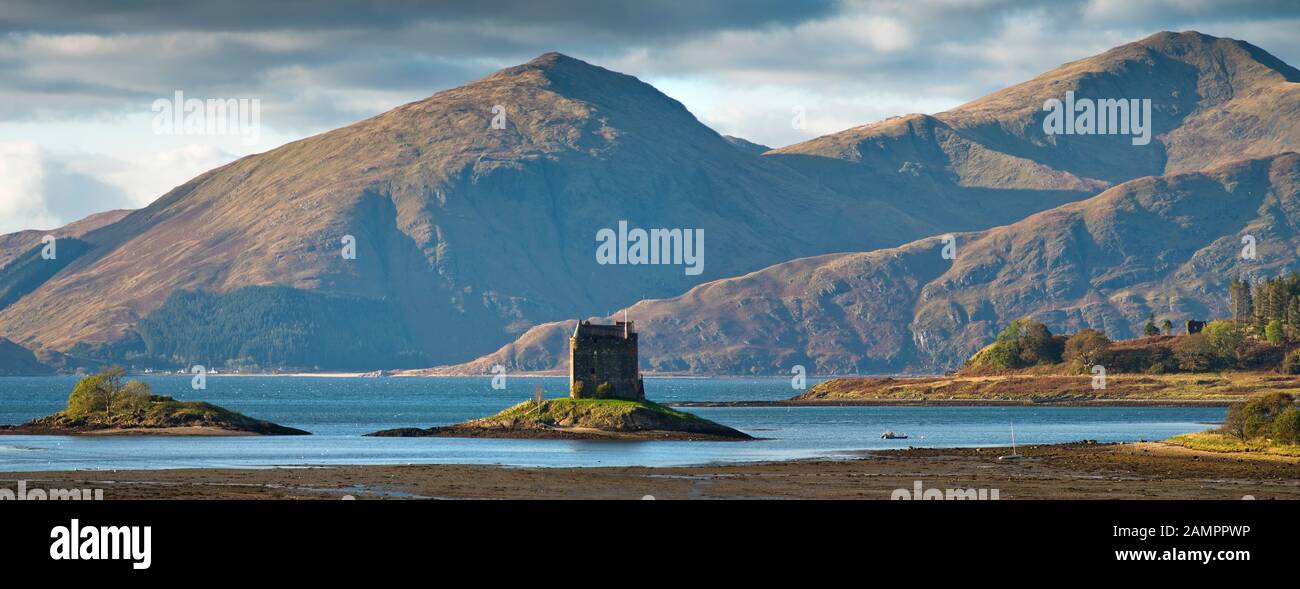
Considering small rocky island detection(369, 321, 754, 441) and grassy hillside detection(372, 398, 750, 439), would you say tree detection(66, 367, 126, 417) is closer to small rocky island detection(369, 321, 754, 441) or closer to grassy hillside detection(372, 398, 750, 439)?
grassy hillside detection(372, 398, 750, 439)

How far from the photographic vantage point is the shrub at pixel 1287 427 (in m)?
104

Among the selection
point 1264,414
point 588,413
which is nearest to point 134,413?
point 588,413

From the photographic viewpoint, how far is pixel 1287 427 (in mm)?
105312

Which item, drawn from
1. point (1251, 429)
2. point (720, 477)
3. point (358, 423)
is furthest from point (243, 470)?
point (358, 423)

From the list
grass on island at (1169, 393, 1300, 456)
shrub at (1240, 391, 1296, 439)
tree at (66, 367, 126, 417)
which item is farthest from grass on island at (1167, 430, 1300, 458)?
tree at (66, 367, 126, 417)

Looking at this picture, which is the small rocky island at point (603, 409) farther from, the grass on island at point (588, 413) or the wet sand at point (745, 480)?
the wet sand at point (745, 480)

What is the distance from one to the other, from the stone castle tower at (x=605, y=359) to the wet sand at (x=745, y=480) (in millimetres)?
36698

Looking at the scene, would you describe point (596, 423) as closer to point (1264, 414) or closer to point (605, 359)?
point (605, 359)

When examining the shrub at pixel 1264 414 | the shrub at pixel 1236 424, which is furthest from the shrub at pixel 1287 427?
the shrub at pixel 1236 424

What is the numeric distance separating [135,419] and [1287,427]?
3615 inches

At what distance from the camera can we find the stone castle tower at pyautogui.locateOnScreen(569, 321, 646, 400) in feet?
466
